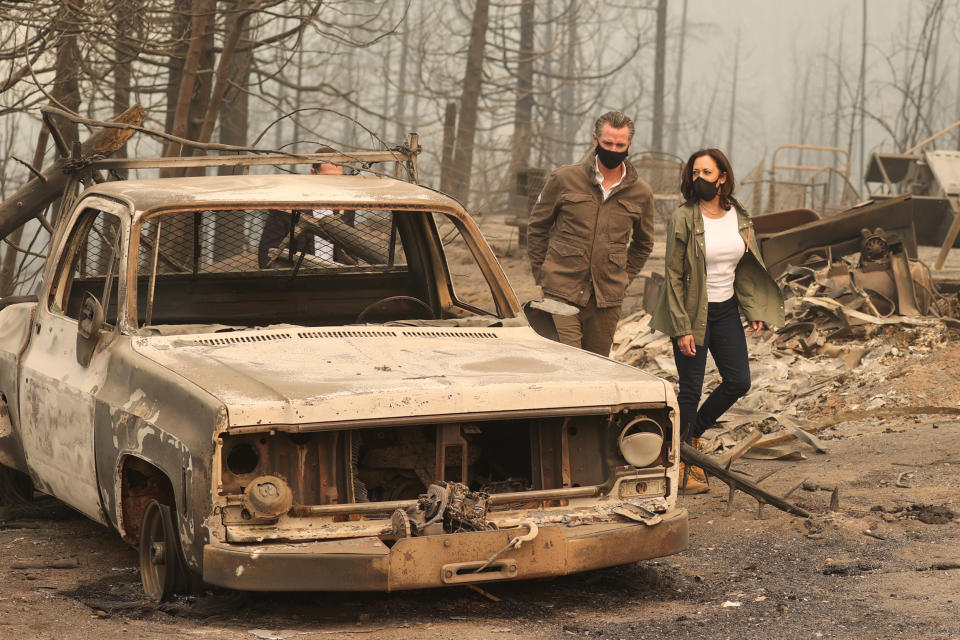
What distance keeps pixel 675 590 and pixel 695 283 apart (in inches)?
85.2

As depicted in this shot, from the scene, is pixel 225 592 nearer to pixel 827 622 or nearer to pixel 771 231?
pixel 827 622

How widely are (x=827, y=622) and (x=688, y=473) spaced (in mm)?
2482

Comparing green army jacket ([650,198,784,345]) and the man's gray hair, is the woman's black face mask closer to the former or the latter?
green army jacket ([650,198,784,345])

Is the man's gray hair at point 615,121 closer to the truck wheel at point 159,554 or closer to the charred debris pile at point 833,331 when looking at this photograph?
the charred debris pile at point 833,331

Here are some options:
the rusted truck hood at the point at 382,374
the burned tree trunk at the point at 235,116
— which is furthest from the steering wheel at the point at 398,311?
the burned tree trunk at the point at 235,116

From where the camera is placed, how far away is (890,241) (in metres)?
12.7

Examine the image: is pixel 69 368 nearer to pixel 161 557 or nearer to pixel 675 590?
pixel 161 557

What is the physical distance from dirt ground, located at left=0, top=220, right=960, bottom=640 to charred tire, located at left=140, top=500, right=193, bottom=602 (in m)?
0.08

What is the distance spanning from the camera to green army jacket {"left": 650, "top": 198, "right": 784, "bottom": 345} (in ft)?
23.0

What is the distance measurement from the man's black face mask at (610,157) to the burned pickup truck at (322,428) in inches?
53.4

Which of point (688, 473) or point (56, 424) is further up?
point (56, 424)

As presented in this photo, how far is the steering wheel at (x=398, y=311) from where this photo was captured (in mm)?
6497

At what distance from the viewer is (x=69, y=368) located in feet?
18.8

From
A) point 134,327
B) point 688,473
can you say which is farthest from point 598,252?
point 134,327
